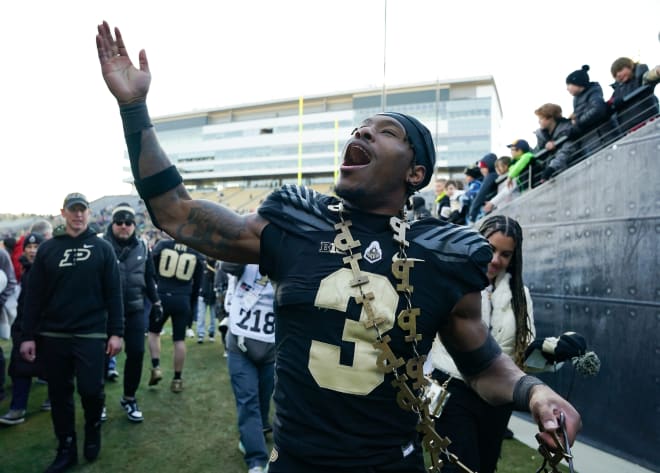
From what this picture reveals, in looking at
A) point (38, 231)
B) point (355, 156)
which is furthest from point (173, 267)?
point (355, 156)

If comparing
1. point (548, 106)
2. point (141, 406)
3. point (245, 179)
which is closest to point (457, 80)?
point (245, 179)

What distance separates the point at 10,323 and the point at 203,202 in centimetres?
558

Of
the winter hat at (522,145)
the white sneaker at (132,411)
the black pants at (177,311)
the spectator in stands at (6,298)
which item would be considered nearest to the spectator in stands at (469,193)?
the winter hat at (522,145)

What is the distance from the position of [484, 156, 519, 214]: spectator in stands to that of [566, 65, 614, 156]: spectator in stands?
1.55 meters

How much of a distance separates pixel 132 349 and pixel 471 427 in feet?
13.1

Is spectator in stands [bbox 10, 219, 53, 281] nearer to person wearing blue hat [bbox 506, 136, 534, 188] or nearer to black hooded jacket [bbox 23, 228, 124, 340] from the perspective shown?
black hooded jacket [bbox 23, 228, 124, 340]

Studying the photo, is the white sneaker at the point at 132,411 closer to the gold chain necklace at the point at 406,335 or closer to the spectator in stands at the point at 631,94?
the gold chain necklace at the point at 406,335

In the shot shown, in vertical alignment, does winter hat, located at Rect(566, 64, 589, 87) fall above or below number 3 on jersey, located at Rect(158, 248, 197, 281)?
above

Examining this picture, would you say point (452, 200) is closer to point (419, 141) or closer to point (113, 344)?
point (113, 344)

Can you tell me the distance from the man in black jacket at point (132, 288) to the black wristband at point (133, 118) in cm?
425

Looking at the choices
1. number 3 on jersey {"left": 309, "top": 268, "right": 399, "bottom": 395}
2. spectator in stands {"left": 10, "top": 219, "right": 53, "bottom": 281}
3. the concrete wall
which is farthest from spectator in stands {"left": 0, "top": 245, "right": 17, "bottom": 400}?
the concrete wall

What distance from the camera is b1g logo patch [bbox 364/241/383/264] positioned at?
69.2 inches

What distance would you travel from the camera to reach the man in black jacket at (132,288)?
17.7ft

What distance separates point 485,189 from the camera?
8.88 meters
